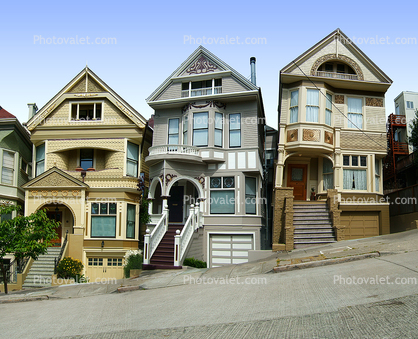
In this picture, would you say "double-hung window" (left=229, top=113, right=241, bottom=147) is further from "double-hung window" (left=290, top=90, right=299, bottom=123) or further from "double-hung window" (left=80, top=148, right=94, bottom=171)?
"double-hung window" (left=80, top=148, right=94, bottom=171)

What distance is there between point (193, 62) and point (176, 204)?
8.41 meters

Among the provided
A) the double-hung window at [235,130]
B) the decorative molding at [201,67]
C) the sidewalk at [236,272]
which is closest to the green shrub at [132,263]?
the sidewalk at [236,272]

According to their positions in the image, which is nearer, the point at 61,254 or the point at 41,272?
the point at 41,272

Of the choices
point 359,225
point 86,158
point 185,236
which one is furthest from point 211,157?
point 359,225

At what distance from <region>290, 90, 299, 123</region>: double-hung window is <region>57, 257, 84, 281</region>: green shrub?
13558 millimetres

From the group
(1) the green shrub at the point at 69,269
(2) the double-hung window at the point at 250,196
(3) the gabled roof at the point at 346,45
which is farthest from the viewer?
(2) the double-hung window at the point at 250,196

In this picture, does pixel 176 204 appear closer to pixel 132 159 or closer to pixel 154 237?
pixel 132 159

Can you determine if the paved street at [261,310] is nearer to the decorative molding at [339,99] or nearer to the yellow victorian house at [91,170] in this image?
the yellow victorian house at [91,170]

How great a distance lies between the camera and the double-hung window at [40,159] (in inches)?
954

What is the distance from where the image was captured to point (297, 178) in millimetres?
24344

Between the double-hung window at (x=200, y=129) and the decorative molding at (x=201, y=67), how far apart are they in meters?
2.63

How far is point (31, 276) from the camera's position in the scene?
2048 cm

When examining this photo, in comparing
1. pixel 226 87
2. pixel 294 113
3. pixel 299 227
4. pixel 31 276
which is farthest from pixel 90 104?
pixel 299 227

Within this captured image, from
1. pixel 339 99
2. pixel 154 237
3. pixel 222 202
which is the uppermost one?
pixel 339 99
